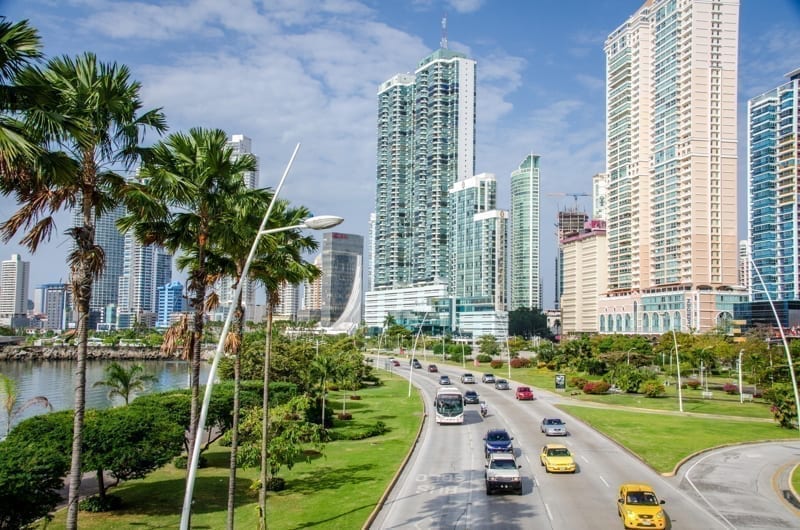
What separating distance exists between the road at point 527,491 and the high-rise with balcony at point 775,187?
137566 mm

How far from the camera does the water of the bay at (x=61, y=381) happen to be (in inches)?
2968

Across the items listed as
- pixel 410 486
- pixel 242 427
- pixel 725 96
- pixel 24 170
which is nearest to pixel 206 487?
pixel 242 427

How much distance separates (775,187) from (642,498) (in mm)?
169621

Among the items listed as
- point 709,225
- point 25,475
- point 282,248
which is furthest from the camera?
point 709,225

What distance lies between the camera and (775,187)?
166m

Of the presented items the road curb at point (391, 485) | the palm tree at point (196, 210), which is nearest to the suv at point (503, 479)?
the road curb at point (391, 485)

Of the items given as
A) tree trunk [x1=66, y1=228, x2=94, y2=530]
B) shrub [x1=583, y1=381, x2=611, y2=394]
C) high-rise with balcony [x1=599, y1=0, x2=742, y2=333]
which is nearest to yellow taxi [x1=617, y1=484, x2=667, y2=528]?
tree trunk [x1=66, y1=228, x2=94, y2=530]

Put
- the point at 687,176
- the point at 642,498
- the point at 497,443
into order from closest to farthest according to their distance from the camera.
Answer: the point at 642,498 → the point at 497,443 → the point at 687,176

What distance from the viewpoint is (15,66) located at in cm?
1067

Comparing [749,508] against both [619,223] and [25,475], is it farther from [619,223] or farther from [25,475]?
[619,223]

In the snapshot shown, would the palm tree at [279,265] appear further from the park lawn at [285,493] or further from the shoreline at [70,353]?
the shoreline at [70,353]

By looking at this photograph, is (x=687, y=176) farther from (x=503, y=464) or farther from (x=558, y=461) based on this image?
(x=503, y=464)

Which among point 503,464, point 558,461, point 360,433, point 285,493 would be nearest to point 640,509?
point 503,464

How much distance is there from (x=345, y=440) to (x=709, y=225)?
142 m
